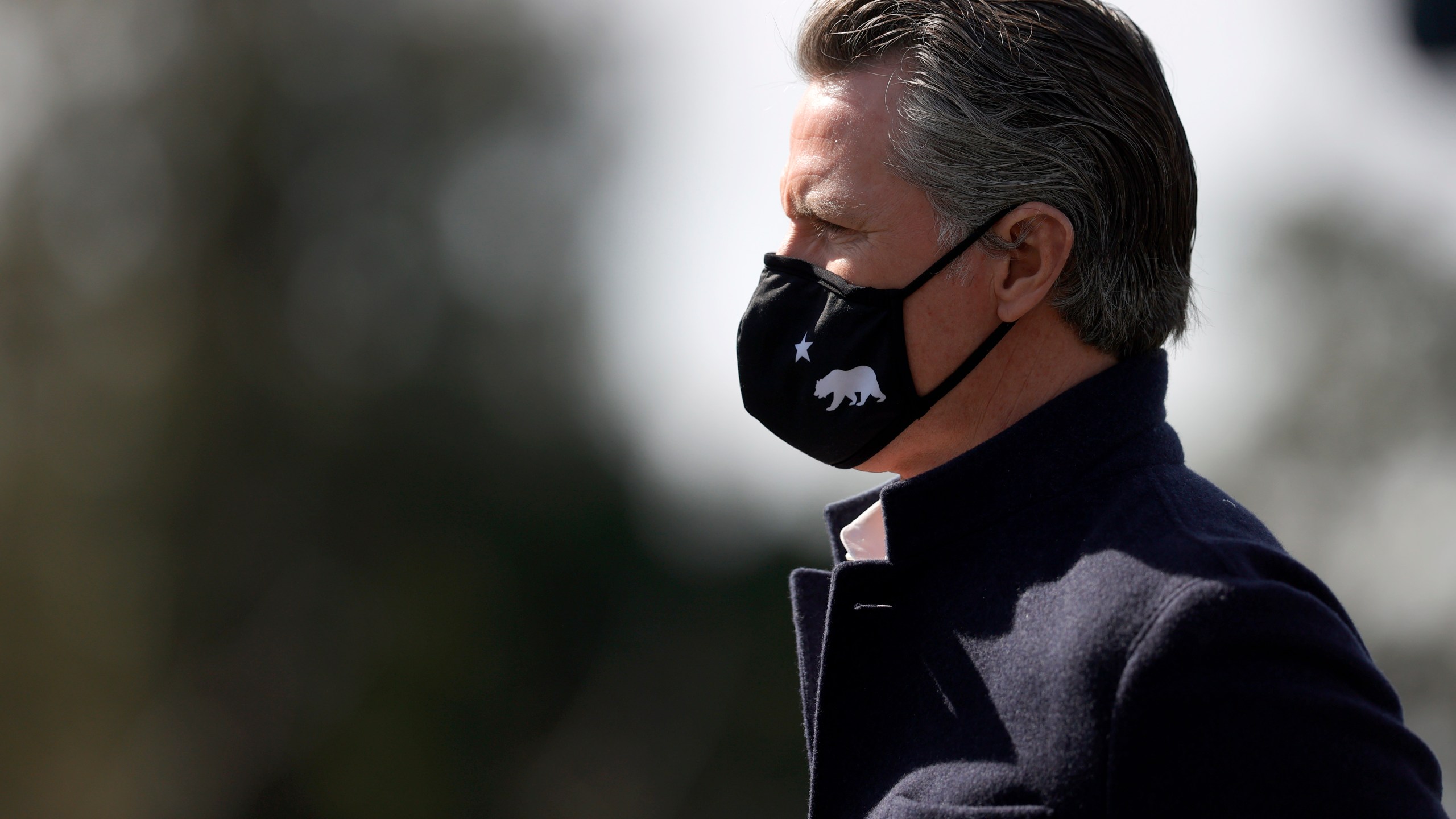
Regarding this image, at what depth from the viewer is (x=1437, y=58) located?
1342 cm

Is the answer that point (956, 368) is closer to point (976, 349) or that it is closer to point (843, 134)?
point (976, 349)

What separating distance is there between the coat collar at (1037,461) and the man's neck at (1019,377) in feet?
0.30

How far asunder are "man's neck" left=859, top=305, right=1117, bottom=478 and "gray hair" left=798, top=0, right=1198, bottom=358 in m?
0.04

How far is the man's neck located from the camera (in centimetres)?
225

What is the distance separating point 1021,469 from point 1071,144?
65 cm

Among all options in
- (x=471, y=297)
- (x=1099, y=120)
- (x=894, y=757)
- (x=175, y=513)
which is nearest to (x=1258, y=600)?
(x=894, y=757)

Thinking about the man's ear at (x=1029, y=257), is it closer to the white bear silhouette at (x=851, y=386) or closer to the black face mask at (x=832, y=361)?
the black face mask at (x=832, y=361)

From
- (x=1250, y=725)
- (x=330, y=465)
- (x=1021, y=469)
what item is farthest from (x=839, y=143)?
(x=330, y=465)

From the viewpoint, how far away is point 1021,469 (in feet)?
6.86

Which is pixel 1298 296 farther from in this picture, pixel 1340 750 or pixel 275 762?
pixel 1340 750

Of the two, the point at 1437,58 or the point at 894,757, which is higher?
the point at 1437,58

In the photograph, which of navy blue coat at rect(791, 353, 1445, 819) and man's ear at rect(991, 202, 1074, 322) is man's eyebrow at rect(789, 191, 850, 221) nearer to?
man's ear at rect(991, 202, 1074, 322)

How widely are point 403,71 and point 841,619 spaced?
12994 millimetres

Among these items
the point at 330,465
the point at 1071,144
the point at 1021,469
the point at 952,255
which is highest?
the point at 1071,144
